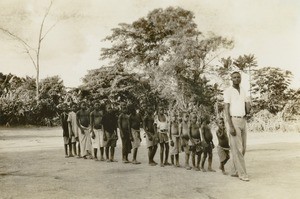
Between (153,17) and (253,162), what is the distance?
2299 mm

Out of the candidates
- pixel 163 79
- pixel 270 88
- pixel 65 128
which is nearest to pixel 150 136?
pixel 163 79

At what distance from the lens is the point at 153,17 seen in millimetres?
5543

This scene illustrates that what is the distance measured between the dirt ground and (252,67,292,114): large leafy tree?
2.29 ft

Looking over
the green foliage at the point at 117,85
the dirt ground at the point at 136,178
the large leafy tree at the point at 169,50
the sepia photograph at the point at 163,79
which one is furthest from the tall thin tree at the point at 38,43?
the dirt ground at the point at 136,178

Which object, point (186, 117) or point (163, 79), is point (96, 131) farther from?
point (163, 79)

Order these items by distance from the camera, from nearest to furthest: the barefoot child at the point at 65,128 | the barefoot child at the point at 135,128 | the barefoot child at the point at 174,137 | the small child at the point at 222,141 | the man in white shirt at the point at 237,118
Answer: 1. the man in white shirt at the point at 237,118
2. the small child at the point at 222,141
3. the barefoot child at the point at 174,137
4. the barefoot child at the point at 135,128
5. the barefoot child at the point at 65,128

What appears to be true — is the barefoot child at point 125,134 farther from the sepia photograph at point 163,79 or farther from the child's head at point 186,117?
the child's head at point 186,117

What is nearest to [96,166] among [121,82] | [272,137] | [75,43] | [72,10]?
[121,82]

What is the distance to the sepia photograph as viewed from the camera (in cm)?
516

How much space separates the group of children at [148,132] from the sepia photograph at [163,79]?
0.06 ft

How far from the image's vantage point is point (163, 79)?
18.3 feet

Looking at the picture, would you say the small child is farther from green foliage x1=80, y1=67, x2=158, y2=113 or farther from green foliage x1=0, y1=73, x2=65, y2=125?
green foliage x1=0, y1=73, x2=65, y2=125

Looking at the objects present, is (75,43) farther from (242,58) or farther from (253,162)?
(253,162)

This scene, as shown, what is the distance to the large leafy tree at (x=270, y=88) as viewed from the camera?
18.7 ft
